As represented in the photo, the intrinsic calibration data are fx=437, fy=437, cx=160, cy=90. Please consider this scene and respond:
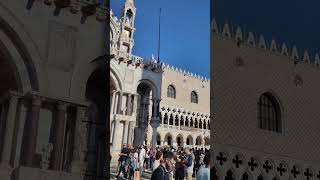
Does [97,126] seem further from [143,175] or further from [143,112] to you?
[143,175]

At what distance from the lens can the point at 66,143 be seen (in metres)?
3.85

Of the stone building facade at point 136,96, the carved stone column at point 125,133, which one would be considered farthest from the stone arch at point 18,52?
the carved stone column at point 125,133

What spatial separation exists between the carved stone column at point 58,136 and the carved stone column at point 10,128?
1.13 ft

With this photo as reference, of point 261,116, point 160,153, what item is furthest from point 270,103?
point 160,153

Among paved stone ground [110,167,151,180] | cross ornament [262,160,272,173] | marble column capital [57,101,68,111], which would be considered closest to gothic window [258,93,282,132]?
cross ornament [262,160,272,173]

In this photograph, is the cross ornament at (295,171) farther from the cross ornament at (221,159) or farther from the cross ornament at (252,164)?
the cross ornament at (221,159)

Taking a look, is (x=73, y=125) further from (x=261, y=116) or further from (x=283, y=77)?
(x=283, y=77)

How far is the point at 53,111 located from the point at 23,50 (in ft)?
1.92

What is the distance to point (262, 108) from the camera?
743 cm

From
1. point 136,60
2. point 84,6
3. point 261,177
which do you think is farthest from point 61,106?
point 261,177

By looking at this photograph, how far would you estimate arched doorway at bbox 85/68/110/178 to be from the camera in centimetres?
209

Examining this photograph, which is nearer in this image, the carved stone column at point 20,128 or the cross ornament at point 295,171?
the carved stone column at point 20,128

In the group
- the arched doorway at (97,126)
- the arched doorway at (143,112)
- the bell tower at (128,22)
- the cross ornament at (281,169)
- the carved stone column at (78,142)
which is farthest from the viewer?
the cross ornament at (281,169)

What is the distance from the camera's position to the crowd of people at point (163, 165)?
1.56 m
